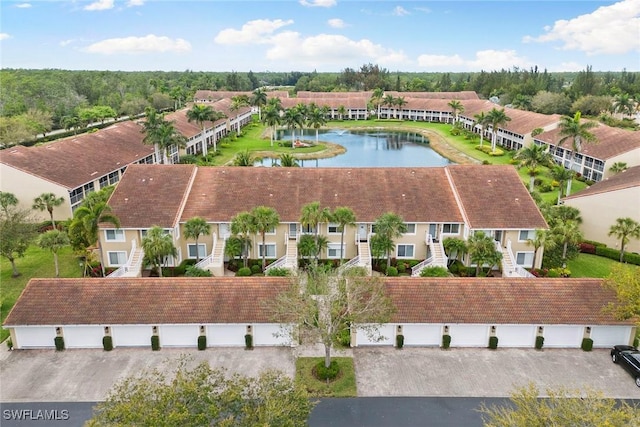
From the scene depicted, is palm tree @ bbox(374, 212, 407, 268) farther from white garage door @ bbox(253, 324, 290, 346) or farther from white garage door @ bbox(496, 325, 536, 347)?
white garage door @ bbox(253, 324, 290, 346)

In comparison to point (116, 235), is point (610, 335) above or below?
below

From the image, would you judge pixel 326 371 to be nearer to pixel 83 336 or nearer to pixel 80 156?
pixel 83 336

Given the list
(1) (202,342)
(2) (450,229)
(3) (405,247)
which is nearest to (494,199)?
(2) (450,229)

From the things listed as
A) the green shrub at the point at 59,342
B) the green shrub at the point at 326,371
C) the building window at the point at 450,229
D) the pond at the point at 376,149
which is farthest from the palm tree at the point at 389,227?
the pond at the point at 376,149

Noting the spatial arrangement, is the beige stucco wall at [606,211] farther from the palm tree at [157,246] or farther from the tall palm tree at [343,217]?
the palm tree at [157,246]

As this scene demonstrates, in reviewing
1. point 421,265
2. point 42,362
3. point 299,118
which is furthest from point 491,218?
point 299,118

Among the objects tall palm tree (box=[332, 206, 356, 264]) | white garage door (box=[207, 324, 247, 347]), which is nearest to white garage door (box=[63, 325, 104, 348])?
white garage door (box=[207, 324, 247, 347])

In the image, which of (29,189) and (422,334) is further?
(29,189)
